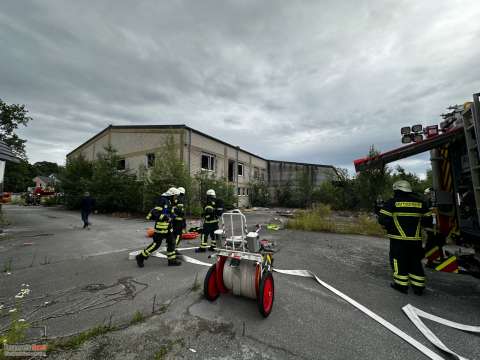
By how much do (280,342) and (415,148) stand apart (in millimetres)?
3928

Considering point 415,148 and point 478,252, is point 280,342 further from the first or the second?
point 415,148

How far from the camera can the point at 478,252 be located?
3.29m

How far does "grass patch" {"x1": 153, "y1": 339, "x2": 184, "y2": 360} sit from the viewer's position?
1.96m

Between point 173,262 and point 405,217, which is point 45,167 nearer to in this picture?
point 173,262

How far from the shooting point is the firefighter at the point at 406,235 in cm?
334

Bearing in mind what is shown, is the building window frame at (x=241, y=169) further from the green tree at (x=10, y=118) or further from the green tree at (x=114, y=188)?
the green tree at (x=10, y=118)

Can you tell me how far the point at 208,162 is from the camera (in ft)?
63.9

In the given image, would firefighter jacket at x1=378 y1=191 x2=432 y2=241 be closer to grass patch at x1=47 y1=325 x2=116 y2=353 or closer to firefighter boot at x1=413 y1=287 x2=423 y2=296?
firefighter boot at x1=413 y1=287 x2=423 y2=296

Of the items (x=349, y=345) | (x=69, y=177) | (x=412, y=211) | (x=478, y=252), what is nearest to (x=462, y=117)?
(x=412, y=211)

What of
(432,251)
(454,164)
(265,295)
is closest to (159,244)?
(265,295)

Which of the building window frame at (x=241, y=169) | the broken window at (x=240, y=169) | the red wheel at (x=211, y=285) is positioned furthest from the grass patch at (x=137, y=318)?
the broken window at (x=240, y=169)

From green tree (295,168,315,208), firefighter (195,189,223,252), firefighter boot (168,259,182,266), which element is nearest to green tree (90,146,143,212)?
firefighter (195,189,223,252)

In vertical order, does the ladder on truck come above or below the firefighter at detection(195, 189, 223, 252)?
above

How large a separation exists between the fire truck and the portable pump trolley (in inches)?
121
